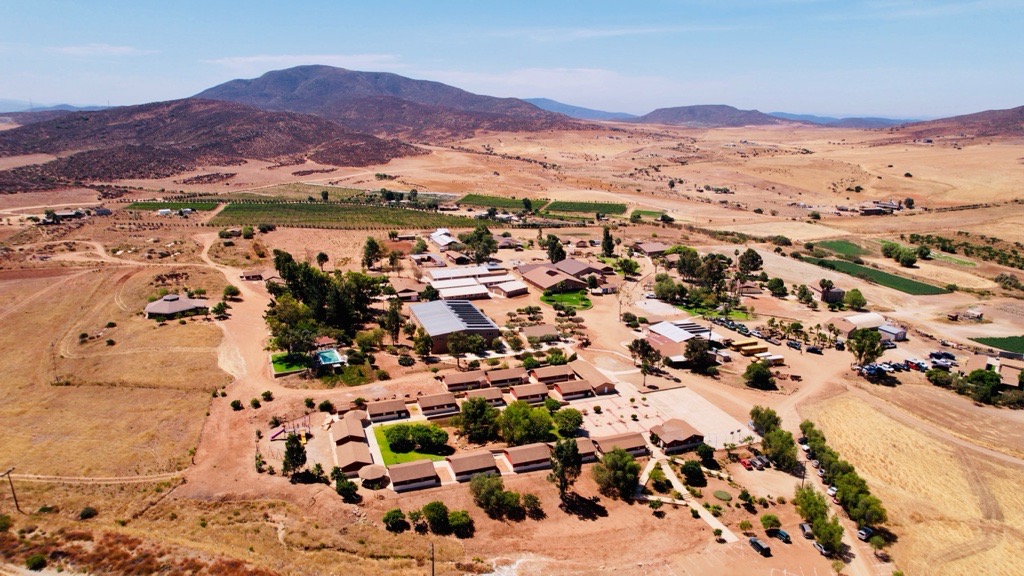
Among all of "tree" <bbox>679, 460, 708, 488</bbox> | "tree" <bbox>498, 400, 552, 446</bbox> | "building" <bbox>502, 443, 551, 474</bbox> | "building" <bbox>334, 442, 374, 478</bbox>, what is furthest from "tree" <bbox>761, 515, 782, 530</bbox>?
"building" <bbox>334, 442, 374, 478</bbox>

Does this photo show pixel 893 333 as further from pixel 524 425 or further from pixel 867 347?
pixel 524 425

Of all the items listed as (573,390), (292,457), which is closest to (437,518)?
(292,457)

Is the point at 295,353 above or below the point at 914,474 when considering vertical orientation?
above

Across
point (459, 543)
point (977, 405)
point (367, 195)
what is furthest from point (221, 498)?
point (367, 195)

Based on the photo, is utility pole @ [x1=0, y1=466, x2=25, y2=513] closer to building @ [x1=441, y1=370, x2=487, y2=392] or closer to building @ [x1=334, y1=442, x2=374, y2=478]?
building @ [x1=334, y1=442, x2=374, y2=478]

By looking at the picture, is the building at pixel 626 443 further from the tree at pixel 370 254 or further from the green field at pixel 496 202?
the green field at pixel 496 202

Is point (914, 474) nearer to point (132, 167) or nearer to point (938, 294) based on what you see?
point (938, 294)
